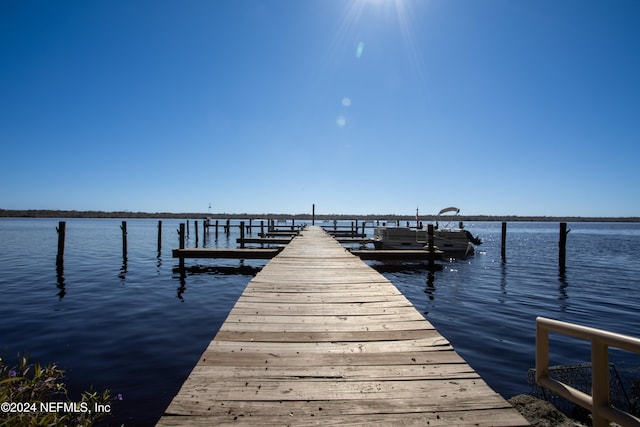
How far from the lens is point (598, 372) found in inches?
72.0

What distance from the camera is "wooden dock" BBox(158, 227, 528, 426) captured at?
2162 mm

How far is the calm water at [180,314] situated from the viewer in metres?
5.46

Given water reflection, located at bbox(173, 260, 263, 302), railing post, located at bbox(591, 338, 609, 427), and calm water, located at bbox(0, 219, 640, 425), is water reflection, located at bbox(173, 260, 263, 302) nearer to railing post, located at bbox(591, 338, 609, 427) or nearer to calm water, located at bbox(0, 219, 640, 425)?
calm water, located at bbox(0, 219, 640, 425)

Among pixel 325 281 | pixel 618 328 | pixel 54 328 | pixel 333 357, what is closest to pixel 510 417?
pixel 333 357

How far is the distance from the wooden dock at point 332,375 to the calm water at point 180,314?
2216 millimetres

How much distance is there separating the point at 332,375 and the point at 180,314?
735cm

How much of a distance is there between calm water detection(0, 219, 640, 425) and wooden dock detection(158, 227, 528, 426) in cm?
222

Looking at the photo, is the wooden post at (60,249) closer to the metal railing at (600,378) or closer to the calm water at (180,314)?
the calm water at (180,314)

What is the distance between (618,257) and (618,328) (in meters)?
18.9

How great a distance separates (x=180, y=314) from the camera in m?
8.77

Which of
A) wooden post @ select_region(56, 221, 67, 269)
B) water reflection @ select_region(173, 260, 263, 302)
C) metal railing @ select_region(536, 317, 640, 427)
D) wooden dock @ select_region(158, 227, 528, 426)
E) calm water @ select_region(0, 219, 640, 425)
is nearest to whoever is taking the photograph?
metal railing @ select_region(536, 317, 640, 427)

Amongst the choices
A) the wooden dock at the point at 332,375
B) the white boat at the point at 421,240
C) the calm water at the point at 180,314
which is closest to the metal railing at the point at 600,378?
the wooden dock at the point at 332,375

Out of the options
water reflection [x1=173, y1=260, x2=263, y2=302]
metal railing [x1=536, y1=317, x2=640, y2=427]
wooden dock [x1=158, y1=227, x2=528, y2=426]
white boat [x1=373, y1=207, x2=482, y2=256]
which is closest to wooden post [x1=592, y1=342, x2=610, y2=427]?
metal railing [x1=536, y1=317, x2=640, y2=427]

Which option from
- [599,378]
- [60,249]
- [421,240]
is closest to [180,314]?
[599,378]
